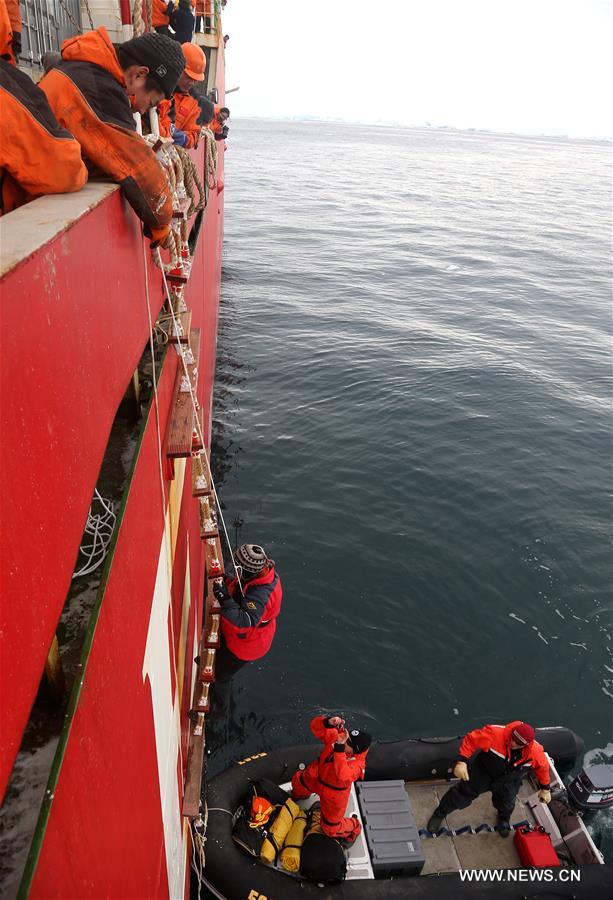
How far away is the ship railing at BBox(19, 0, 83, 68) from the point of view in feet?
17.1

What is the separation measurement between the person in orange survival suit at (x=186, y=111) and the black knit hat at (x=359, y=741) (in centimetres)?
687

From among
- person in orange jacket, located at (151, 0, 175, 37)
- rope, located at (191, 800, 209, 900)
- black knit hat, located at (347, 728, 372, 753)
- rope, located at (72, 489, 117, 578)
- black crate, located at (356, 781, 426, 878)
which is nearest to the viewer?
rope, located at (72, 489, 117, 578)

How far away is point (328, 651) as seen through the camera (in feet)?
30.9

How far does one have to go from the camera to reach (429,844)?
689 cm

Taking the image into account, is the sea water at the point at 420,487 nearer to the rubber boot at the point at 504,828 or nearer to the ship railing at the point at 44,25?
the rubber boot at the point at 504,828

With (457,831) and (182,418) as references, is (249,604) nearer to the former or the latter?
(182,418)

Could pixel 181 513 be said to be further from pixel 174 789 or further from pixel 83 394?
pixel 83 394

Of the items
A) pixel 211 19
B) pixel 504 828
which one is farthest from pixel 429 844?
pixel 211 19

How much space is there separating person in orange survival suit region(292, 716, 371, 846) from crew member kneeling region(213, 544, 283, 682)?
1.58 m

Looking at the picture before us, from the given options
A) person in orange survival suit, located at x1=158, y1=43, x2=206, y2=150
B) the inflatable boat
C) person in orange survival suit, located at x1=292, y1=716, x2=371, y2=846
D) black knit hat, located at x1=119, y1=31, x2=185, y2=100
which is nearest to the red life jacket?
person in orange survival suit, located at x1=292, y1=716, x2=371, y2=846

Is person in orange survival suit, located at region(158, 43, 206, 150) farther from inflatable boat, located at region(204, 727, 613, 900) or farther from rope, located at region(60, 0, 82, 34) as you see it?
inflatable boat, located at region(204, 727, 613, 900)

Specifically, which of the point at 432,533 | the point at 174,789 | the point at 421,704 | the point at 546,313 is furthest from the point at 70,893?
the point at 546,313

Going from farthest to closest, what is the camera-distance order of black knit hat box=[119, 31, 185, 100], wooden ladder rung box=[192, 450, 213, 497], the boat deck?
the boat deck, wooden ladder rung box=[192, 450, 213, 497], black knit hat box=[119, 31, 185, 100]

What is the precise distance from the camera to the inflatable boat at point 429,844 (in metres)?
5.96
